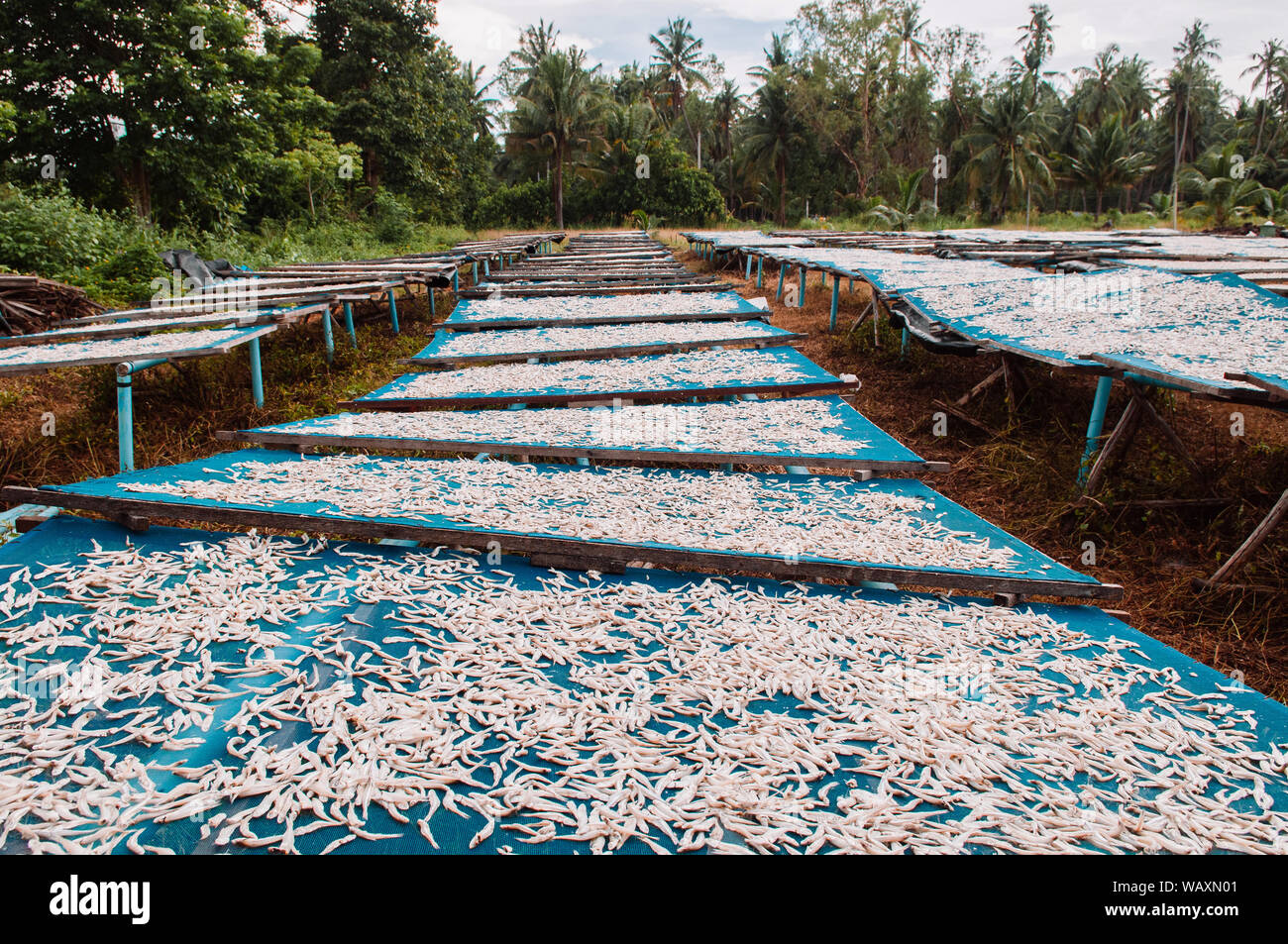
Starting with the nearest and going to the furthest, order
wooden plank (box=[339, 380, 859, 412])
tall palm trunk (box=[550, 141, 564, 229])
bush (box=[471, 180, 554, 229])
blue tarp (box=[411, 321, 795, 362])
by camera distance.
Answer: wooden plank (box=[339, 380, 859, 412]), blue tarp (box=[411, 321, 795, 362]), tall palm trunk (box=[550, 141, 564, 229]), bush (box=[471, 180, 554, 229])

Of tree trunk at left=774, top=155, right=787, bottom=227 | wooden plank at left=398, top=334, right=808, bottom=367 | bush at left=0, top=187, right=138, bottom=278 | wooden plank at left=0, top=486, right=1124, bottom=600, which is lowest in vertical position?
wooden plank at left=0, top=486, right=1124, bottom=600

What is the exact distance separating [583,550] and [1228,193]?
2834 centimetres

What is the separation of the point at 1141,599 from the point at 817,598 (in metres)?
2.28

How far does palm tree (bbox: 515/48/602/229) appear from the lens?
27.8 m

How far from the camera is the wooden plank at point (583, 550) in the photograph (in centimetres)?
245

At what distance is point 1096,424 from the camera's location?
438 cm

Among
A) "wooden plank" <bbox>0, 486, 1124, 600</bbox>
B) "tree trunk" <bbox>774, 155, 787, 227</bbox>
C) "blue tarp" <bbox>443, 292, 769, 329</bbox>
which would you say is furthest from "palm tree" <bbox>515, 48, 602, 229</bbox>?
"wooden plank" <bbox>0, 486, 1124, 600</bbox>

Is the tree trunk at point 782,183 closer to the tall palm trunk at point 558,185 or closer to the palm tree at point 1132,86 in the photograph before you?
the tall palm trunk at point 558,185

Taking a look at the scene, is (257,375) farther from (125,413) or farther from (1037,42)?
(1037,42)

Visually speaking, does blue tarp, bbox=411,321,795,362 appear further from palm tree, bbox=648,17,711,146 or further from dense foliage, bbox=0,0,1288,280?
palm tree, bbox=648,17,711,146

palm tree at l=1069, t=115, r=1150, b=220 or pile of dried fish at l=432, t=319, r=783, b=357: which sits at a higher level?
palm tree at l=1069, t=115, r=1150, b=220

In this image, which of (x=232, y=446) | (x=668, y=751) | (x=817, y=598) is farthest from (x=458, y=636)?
(x=232, y=446)

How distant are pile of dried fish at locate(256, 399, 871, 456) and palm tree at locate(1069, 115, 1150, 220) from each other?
30448mm

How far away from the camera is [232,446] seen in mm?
5020
